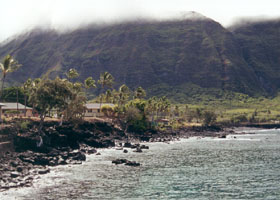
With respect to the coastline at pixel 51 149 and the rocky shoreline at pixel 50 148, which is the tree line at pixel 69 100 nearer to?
the rocky shoreline at pixel 50 148

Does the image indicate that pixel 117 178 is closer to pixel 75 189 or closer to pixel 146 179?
pixel 146 179

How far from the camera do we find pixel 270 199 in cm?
5356

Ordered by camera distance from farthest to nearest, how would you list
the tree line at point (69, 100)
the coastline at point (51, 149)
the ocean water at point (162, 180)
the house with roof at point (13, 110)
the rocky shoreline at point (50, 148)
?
the house with roof at point (13, 110)
the tree line at point (69, 100)
the rocky shoreline at point (50, 148)
the coastline at point (51, 149)
the ocean water at point (162, 180)

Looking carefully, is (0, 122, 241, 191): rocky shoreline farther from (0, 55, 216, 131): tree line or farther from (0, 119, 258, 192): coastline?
(0, 55, 216, 131): tree line

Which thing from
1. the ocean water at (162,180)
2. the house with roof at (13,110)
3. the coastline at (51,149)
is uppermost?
the house with roof at (13,110)

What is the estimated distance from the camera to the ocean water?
2223 inches

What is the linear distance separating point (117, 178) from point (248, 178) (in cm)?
2408

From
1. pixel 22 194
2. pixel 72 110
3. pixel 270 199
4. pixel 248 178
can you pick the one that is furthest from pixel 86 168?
pixel 72 110

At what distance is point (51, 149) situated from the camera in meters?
101

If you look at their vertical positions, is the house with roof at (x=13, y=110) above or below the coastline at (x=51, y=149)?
above

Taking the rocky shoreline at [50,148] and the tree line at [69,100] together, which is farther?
the tree line at [69,100]

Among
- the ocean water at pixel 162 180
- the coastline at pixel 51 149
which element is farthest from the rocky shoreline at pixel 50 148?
the ocean water at pixel 162 180

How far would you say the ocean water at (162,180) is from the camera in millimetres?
56469

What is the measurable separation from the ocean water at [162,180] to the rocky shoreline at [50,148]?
10.5ft
